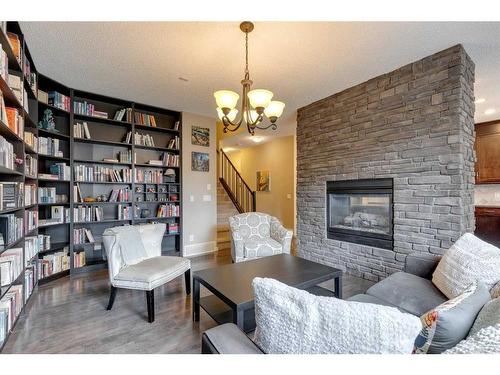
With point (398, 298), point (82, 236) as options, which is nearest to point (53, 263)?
point (82, 236)

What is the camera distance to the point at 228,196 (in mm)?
6715

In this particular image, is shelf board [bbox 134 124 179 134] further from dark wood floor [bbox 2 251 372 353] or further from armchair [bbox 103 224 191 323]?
dark wood floor [bbox 2 251 372 353]

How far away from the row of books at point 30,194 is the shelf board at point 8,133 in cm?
50

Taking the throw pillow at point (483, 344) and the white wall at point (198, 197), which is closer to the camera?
the throw pillow at point (483, 344)

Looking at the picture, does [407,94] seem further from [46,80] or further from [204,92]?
[46,80]

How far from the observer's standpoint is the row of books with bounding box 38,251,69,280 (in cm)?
308

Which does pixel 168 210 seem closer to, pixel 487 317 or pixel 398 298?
pixel 398 298

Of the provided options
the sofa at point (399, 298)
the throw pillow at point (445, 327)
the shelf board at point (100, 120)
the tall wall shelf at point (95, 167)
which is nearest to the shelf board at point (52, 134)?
the tall wall shelf at point (95, 167)

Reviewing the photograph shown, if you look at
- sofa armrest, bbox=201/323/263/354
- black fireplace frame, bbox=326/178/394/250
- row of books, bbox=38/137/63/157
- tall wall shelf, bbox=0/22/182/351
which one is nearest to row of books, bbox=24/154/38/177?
tall wall shelf, bbox=0/22/182/351

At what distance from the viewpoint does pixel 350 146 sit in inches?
137

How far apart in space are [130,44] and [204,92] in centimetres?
130

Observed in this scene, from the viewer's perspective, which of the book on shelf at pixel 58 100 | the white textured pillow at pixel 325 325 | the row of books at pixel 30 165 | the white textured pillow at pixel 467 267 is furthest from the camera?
the book on shelf at pixel 58 100

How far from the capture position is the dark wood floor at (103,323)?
72.9 inches

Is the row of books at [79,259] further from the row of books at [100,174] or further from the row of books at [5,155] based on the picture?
the row of books at [5,155]
